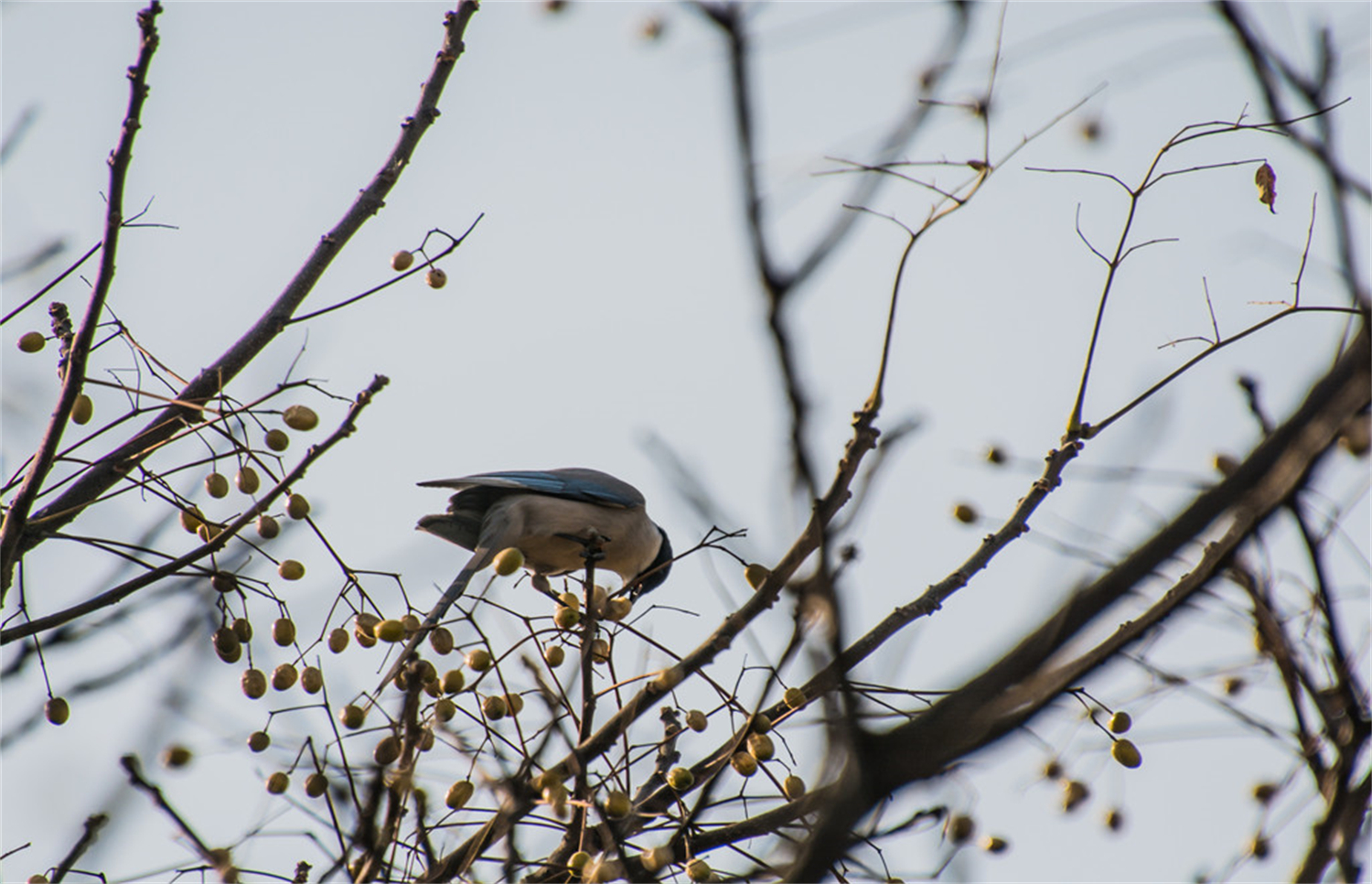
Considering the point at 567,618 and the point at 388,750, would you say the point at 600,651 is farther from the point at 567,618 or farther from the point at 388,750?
the point at 388,750

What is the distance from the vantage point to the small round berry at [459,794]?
2.84m

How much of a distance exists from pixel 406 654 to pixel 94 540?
28.6 inches

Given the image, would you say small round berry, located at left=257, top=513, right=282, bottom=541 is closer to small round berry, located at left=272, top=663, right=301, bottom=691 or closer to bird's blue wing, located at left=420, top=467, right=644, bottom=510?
small round berry, located at left=272, top=663, right=301, bottom=691

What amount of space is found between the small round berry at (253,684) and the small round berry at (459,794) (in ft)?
1.80

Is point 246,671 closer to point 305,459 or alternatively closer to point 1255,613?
point 305,459

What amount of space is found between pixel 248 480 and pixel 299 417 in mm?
279

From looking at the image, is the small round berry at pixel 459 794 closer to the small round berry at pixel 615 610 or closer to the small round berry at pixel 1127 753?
the small round berry at pixel 615 610


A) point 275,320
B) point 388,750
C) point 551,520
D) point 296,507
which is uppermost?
point 551,520

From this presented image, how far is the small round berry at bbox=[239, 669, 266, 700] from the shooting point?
3.08 metres

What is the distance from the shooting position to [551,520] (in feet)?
19.4

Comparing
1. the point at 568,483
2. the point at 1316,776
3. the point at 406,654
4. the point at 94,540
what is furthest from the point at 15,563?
the point at 568,483

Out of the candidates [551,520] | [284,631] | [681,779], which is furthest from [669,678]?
[551,520]

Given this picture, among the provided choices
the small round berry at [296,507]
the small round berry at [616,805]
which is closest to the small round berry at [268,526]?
the small round berry at [296,507]

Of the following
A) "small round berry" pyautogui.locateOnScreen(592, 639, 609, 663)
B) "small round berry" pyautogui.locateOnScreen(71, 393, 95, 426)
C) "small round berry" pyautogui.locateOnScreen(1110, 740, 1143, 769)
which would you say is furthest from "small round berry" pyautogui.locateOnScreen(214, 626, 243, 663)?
"small round berry" pyautogui.locateOnScreen(1110, 740, 1143, 769)
